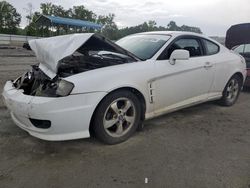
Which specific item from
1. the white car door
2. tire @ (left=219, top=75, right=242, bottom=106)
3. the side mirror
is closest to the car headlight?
the white car door

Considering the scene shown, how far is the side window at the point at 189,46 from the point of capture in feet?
13.5

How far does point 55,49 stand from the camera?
11.4 ft

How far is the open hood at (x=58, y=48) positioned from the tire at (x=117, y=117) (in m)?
0.67

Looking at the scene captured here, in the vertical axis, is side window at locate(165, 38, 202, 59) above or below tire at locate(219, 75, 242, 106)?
above

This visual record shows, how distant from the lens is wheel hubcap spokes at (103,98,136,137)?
131 inches

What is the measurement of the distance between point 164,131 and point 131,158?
100 cm

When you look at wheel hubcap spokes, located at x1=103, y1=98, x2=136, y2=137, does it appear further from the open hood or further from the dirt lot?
the open hood

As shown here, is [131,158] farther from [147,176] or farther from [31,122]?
[31,122]

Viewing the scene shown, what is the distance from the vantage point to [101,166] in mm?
2896

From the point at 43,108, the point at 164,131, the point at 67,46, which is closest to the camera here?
the point at 43,108

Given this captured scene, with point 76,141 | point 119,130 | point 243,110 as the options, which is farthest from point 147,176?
point 243,110

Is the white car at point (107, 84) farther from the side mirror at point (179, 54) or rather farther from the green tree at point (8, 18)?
the green tree at point (8, 18)

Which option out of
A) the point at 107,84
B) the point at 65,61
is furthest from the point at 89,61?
the point at 107,84

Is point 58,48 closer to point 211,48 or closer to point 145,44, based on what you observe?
point 145,44
